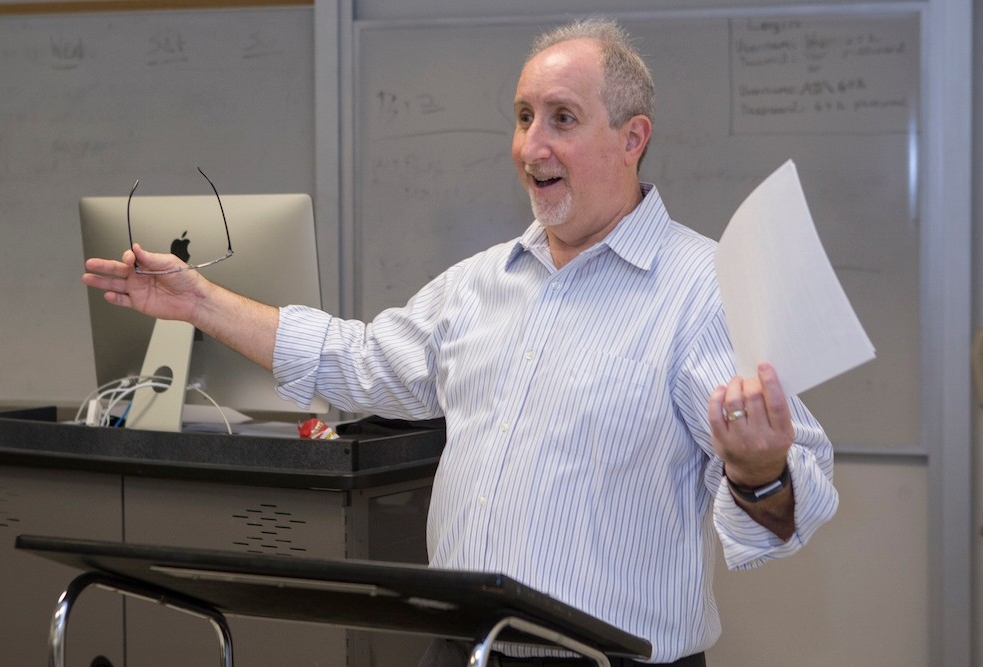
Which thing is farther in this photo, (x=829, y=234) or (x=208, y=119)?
(x=208, y=119)

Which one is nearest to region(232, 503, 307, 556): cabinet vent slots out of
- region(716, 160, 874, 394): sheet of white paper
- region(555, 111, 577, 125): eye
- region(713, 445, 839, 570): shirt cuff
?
region(555, 111, 577, 125): eye

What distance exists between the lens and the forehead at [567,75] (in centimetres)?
158

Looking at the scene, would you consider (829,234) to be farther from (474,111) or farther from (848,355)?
(848,355)

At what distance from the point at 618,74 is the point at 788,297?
0.74 meters

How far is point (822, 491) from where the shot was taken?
48.0 inches

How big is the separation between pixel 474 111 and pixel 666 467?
2.32m

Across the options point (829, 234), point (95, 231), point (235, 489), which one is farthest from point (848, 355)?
point (829, 234)

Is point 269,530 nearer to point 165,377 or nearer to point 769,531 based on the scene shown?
point 165,377

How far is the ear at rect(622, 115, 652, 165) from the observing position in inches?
64.2

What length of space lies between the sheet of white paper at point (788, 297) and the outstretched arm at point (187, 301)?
0.88 metres

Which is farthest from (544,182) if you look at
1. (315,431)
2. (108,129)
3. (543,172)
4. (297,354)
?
(108,129)

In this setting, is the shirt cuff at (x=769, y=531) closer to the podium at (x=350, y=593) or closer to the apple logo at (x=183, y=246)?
the podium at (x=350, y=593)

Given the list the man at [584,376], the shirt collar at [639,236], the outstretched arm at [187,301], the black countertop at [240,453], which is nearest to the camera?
the man at [584,376]

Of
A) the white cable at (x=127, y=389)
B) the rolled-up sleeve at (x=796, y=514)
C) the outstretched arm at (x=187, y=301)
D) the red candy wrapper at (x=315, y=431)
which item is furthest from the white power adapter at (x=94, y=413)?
the rolled-up sleeve at (x=796, y=514)
